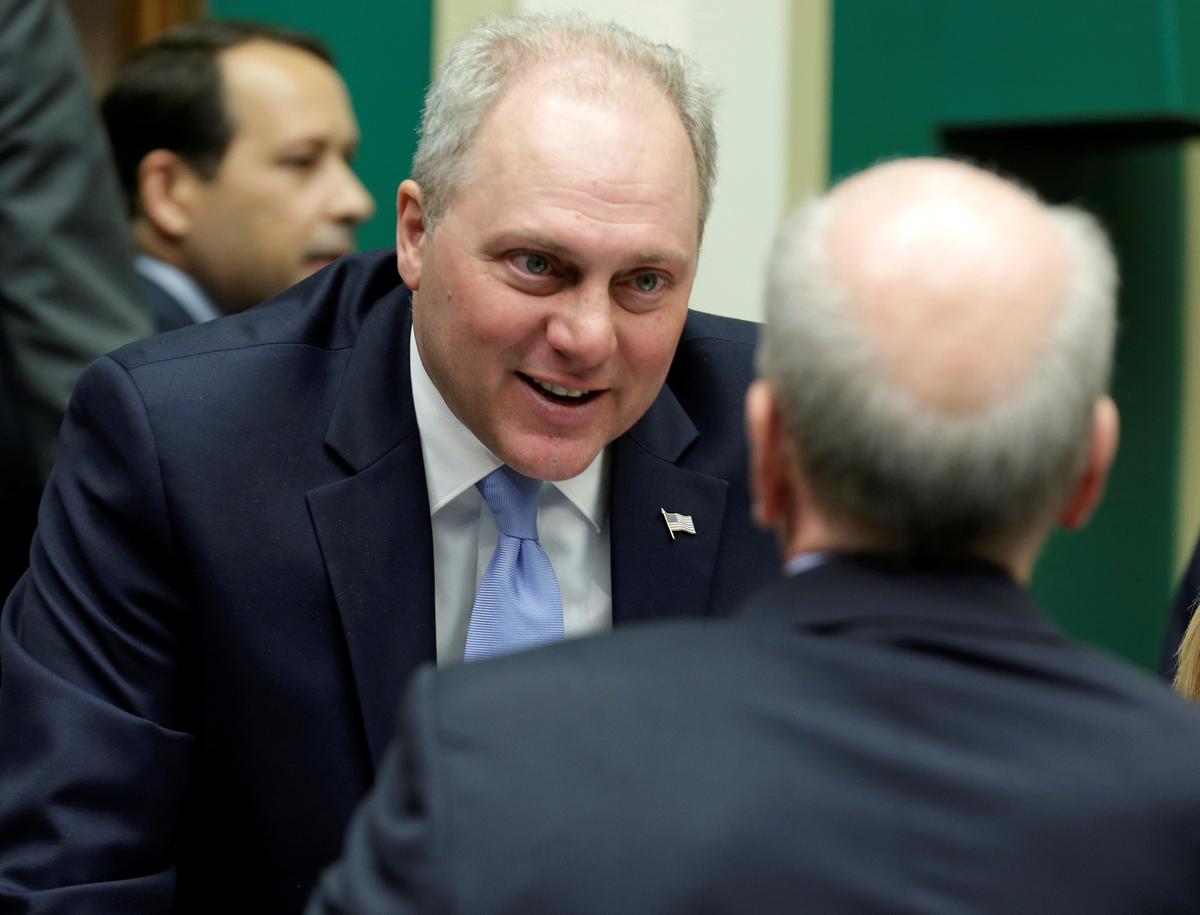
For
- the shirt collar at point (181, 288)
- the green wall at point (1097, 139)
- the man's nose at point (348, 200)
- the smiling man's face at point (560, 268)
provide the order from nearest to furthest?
the smiling man's face at point (560, 268) < the shirt collar at point (181, 288) < the man's nose at point (348, 200) < the green wall at point (1097, 139)

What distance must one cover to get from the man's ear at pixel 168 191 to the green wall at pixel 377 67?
447 millimetres

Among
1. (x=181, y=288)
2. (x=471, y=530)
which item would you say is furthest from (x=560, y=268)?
(x=181, y=288)

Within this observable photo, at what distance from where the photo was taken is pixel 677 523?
215 centimetres

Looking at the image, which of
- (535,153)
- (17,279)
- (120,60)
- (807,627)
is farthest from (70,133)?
(120,60)

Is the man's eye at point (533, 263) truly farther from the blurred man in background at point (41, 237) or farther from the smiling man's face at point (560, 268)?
the blurred man in background at point (41, 237)

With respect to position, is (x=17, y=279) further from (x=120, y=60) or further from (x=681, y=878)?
(x=120, y=60)

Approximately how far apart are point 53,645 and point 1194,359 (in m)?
3.37

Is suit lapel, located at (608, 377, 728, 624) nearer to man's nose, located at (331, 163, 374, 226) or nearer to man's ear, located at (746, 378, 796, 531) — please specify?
man's ear, located at (746, 378, 796, 531)

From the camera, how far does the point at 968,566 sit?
1.22 metres

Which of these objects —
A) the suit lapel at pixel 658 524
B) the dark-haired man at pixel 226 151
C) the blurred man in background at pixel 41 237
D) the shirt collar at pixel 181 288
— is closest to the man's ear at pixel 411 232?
the suit lapel at pixel 658 524

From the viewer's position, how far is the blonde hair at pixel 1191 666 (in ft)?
6.86

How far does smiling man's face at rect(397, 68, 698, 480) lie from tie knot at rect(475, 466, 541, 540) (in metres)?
0.07

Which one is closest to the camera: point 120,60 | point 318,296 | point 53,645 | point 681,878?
point 681,878

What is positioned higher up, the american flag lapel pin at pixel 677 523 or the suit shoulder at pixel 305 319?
the suit shoulder at pixel 305 319
